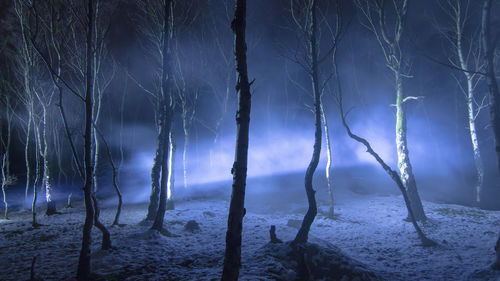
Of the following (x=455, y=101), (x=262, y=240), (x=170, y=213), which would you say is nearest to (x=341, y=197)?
(x=262, y=240)

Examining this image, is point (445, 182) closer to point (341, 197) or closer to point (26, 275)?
point (341, 197)

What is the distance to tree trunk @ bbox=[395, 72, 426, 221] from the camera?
32.7 ft

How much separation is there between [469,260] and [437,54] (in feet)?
93.4

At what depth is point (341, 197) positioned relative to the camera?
1712cm

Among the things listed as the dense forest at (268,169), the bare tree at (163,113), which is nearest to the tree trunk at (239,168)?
the dense forest at (268,169)

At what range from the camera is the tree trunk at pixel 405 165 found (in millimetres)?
9953

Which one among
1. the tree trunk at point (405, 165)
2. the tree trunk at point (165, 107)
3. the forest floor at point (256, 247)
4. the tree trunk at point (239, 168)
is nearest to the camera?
the tree trunk at point (239, 168)

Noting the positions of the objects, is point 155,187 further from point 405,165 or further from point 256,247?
point 405,165

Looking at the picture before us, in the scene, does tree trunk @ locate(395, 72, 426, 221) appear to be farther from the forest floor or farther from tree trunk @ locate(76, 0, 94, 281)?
tree trunk @ locate(76, 0, 94, 281)

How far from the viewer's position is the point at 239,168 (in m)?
3.39

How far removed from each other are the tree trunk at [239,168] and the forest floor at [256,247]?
1.73 metres

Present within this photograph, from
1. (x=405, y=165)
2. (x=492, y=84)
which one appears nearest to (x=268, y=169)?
(x=405, y=165)

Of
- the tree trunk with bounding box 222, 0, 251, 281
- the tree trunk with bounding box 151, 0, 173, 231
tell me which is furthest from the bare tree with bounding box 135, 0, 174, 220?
the tree trunk with bounding box 222, 0, 251, 281

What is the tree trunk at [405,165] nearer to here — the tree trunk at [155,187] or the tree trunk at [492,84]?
the tree trunk at [492,84]
